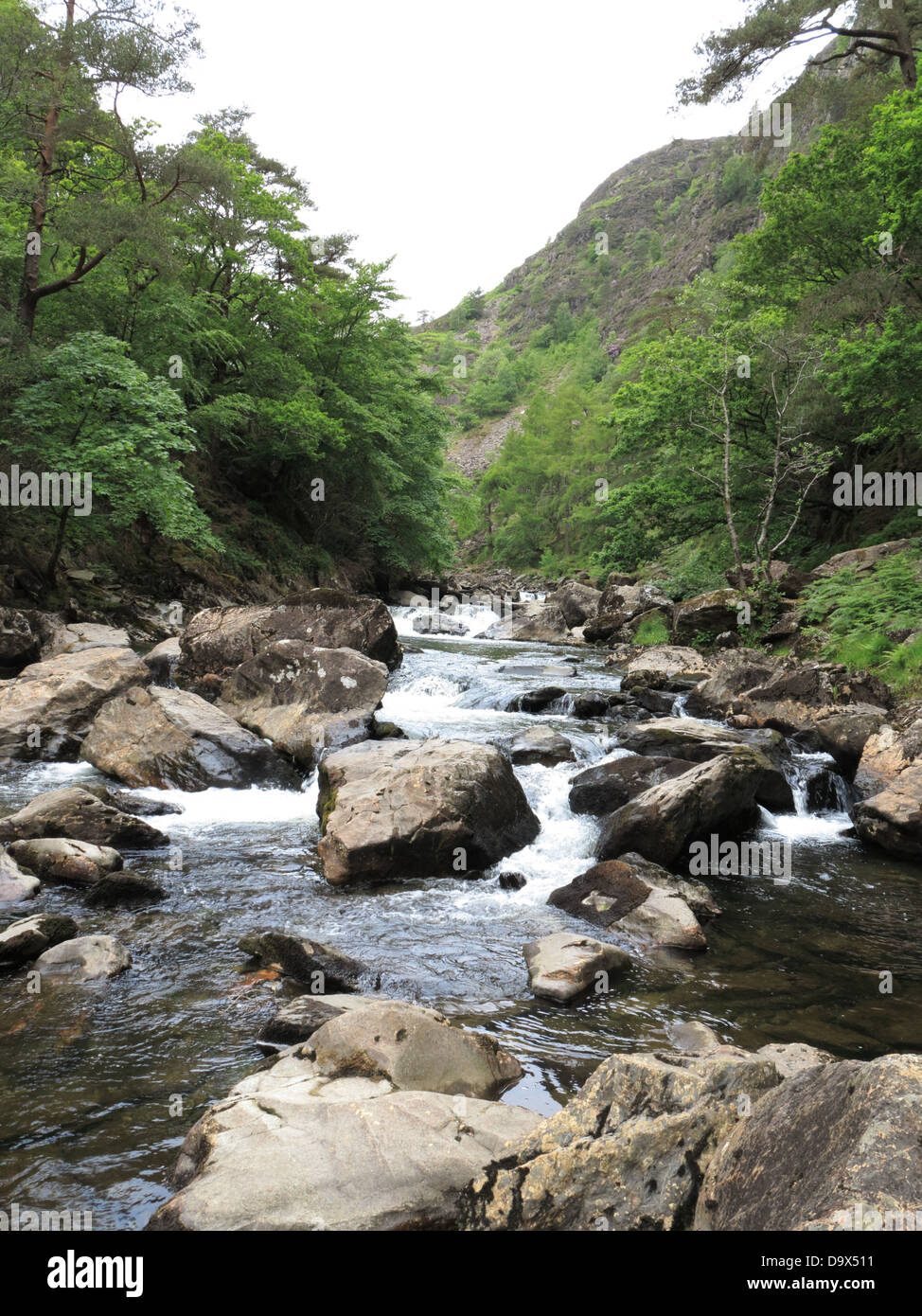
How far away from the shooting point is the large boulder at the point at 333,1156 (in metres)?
2.92

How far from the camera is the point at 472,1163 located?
3.22 meters

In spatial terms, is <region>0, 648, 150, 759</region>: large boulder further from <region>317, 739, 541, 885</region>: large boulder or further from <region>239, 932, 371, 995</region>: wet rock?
<region>239, 932, 371, 995</region>: wet rock

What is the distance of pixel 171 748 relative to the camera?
1070 centimetres

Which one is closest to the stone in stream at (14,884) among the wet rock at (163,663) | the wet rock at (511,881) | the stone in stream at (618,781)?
the wet rock at (511,881)

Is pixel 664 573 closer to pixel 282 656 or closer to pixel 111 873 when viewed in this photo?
pixel 282 656

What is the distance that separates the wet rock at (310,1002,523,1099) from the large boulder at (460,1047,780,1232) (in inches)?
41.6

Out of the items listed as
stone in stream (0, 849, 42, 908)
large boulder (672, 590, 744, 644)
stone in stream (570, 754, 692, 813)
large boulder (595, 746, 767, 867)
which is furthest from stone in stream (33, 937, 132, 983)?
large boulder (672, 590, 744, 644)

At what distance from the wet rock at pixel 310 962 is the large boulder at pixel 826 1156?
A: 3.57 meters

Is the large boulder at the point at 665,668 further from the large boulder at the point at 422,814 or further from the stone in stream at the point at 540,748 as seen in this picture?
the large boulder at the point at 422,814

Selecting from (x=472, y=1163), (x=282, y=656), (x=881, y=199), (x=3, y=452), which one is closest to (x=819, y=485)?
(x=881, y=199)

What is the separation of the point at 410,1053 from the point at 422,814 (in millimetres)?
4039

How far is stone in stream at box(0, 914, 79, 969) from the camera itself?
5.58 meters

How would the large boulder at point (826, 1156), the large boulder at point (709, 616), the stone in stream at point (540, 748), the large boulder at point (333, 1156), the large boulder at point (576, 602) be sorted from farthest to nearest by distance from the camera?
the large boulder at point (576, 602) < the large boulder at point (709, 616) < the stone in stream at point (540, 748) < the large boulder at point (333, 1156) < the large boulder at point (826, 1156)
